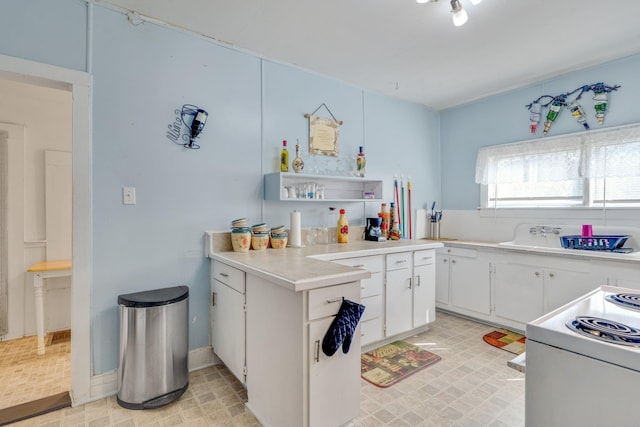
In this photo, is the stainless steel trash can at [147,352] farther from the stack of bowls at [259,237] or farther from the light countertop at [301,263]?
the stack of bowls at [259,237]

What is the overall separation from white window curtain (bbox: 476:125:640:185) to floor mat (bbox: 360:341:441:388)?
2.16m

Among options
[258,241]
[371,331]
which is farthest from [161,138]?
[371,331]

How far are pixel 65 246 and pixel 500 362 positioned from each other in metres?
4.06

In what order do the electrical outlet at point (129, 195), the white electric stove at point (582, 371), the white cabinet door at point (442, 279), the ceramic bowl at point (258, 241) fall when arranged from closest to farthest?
1. the white electric stove at point (582, 371)
2. the electrical outlet at point (129, 195)
3. the ceramic bowl at point (258, 241)
4. the white cabinet door at point (442, 279)

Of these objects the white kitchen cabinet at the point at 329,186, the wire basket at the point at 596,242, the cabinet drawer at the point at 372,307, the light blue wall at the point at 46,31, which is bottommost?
the cabinet drawer at the point at 372,307

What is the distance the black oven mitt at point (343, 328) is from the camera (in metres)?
1.51

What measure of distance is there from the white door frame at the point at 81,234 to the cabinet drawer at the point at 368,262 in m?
1.69

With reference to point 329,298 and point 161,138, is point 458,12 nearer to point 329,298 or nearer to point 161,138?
point 329,298

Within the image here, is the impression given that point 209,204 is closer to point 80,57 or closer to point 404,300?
point 80,57

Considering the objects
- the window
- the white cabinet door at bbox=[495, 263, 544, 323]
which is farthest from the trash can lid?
the window

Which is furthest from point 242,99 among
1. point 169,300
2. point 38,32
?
point 169,300

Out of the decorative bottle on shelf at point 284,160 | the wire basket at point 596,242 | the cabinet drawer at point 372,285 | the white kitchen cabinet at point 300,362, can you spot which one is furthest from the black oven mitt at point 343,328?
the wire basket at point 596,242

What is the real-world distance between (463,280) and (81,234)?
11.1ft

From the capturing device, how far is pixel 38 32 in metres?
1.87
